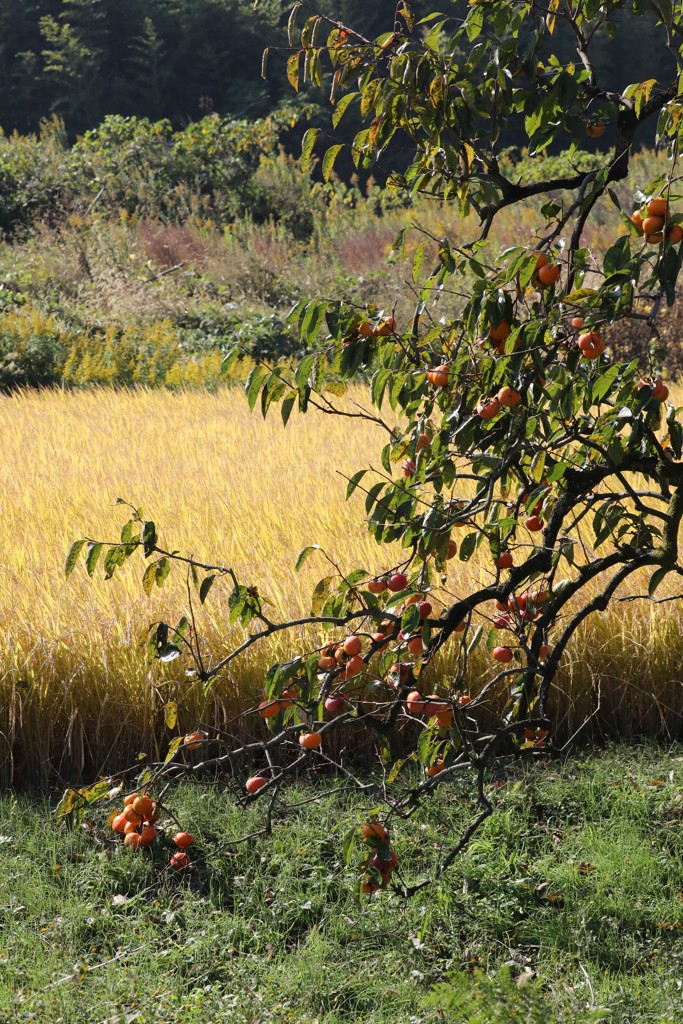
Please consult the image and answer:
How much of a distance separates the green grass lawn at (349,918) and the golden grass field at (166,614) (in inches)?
11.4

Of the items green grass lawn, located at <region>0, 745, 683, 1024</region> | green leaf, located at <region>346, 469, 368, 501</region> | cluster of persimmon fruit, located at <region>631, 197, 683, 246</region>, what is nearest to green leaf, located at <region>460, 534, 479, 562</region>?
green leaf, located at <region>346, 469, 368, 501</region>

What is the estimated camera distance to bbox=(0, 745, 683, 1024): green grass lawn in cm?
220

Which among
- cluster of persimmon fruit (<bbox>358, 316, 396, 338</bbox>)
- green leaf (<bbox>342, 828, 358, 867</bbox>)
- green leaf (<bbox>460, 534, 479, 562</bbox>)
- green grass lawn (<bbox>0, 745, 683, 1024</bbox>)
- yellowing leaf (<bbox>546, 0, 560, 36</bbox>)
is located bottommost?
green grass lawn (<bbox>0, 745, 683, 1024</bbox>)

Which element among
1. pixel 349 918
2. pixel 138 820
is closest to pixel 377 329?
pixel 138 820

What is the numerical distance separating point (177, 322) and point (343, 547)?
7654mm

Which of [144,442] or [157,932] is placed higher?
[144,442]

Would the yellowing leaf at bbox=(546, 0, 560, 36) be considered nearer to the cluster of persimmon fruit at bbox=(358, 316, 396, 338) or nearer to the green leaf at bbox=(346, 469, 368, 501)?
the cluster of persimmon fruit at bbox=(358, 316, 396, 338)

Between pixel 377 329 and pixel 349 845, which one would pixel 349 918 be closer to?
pixel 349 845

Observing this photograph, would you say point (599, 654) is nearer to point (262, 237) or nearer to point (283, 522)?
point (283, 522)

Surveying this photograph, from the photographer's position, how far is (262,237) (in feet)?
44.4

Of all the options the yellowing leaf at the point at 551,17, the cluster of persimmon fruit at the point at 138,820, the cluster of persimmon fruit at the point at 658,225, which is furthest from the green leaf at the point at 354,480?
the yellowing leaf at the point at 551,17

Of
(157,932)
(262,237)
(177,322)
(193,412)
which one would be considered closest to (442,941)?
(157,932)

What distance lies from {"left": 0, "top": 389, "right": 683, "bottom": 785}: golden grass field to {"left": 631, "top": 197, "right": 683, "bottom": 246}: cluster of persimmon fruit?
0.97 meters

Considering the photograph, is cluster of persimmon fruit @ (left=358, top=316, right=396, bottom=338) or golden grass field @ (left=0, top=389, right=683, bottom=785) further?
golden grass field @ (left=0, top=389, right=683, bottom=785)
